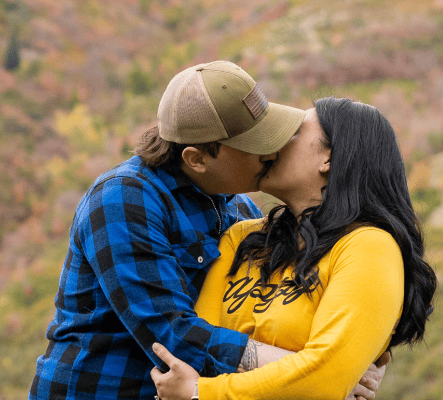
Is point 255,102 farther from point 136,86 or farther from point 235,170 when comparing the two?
point 136,86

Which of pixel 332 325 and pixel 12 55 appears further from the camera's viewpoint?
pixel 12 55

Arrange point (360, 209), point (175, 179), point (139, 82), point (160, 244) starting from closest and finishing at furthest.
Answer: point (160, 244)
point (360, 209)
point (175, 179)
point (139, 82)

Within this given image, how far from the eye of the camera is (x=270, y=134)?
1910 millimetres

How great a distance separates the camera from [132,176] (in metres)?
1.81

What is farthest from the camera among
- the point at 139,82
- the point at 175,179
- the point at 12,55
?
the point at 139,82

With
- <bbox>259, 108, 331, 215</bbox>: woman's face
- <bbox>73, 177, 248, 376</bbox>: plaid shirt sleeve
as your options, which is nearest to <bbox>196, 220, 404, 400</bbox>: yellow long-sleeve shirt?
<bbox>73, 177, 248, 376</bbox>: plaid shirt sleeve

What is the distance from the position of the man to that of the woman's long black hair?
23cm

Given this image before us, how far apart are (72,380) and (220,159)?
39.3 inches

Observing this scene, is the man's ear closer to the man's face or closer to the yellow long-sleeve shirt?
the man's face

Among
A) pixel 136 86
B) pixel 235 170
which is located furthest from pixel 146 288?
pixel 136 86

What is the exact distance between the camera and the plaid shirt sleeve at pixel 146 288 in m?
1.63

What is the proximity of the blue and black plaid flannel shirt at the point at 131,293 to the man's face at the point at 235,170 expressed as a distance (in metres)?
0.10

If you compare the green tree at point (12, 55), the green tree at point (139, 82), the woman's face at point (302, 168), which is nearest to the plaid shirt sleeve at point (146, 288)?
the woman's face at point (302, 168)

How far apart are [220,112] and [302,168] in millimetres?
426
